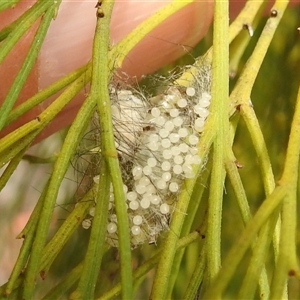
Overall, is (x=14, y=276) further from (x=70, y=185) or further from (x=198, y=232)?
(x=70, y=185)

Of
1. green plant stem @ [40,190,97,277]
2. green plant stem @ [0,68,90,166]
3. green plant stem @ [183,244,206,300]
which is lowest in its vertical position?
green plant stem @ [183,244,206,300]

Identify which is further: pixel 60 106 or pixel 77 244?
pixel 77 244

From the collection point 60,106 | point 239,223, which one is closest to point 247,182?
point 239,223

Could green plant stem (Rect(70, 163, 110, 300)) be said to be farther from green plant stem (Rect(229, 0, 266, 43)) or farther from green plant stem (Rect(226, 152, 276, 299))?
green plant stem (Rect(229, 0, 266, 43))

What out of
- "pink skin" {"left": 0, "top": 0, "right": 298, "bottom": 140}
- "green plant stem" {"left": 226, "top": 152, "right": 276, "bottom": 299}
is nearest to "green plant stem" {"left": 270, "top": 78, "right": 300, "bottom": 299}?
"green plant stem" {"left": 226, "top": 152, "right": 276, "bottom": 299}

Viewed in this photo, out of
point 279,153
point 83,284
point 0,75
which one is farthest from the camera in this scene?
point 279,153

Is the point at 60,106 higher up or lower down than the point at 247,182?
higher up

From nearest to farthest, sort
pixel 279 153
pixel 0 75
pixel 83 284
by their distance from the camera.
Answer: pixel 83 284 → pixel 0 75 → pixel 279 153

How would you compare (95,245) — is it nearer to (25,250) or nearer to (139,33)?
(25,250)
